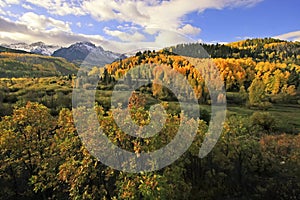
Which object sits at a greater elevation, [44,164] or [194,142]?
[194,142]

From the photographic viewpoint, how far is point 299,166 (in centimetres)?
2897

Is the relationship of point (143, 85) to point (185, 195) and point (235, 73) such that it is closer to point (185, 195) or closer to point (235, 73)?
point (235, 73)

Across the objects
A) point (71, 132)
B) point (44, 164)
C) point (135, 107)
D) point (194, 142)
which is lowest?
point (44, 164)

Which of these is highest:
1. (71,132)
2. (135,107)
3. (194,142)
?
(135,107)

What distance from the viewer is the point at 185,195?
19.1 meters

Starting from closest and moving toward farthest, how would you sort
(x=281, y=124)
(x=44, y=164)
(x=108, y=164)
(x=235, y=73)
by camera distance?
(x=108, y=164) < (x=44, y=164) < (x=281, y=124) < (x=235, y=73)

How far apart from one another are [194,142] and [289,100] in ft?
331

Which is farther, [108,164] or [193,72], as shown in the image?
[193,72]

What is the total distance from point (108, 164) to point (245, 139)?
17.4 metres

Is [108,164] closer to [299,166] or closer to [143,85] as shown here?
[299,166]

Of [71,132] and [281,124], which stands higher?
[71,132]

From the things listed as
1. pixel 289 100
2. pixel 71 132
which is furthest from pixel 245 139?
pixel 289 100

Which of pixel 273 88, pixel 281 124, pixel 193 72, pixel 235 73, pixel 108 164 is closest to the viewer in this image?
pixel 108 164

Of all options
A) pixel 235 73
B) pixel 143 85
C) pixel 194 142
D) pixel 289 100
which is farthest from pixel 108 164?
pixel 235 73
